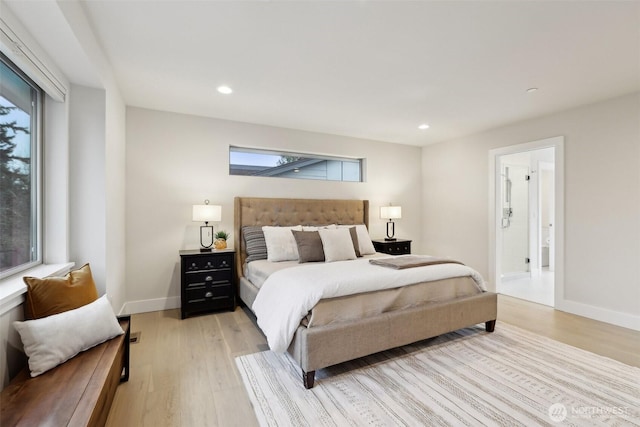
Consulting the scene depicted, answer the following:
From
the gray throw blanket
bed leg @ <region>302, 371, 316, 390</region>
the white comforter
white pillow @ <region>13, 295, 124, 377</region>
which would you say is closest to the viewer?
white pillow @ <region>13, 295, 124, 377</region>

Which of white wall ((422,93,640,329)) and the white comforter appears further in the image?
white wall ((422,93,640,329))

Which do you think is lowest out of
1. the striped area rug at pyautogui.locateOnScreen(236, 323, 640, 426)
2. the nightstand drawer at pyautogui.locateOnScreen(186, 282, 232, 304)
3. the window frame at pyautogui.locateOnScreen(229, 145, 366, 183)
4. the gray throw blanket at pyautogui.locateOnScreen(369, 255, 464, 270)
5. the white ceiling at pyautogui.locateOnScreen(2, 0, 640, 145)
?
the striped area rug at pyautogui.locateOnScreen(236, 323, 640, 426)

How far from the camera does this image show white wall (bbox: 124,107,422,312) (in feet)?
11.5

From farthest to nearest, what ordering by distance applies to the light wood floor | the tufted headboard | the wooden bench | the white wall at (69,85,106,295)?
the tufted headboard, the white wall at (69,85,106,295), the light wood floor, the wooden bench

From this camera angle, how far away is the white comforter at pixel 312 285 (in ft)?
6.97

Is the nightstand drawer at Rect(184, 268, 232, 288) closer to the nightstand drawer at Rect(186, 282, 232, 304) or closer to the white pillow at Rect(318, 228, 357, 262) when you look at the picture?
the nightstand drawer at Rect(186, 282, 232, 304)

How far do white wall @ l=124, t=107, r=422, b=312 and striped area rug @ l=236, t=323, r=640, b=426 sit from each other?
6.16ft

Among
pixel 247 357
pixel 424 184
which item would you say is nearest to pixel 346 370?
pixel 247 357

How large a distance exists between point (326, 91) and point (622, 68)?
8.48 ft

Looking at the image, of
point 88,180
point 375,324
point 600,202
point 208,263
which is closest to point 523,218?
point 600,202

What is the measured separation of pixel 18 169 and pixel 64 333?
1108 mm

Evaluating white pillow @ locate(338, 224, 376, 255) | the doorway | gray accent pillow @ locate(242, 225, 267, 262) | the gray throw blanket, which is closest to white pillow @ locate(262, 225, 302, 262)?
gray accent pillow @ locate(242, 225, 267, 262)

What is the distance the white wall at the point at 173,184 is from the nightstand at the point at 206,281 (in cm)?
44

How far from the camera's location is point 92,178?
7.74 feet
